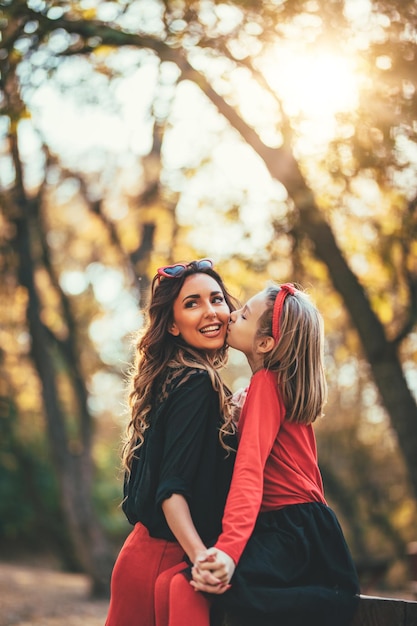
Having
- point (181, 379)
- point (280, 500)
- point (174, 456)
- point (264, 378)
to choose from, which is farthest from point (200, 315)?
point (280, 500)

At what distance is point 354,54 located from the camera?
6.98m

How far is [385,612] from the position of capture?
3.06 metres

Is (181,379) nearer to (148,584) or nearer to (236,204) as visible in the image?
(148,584)

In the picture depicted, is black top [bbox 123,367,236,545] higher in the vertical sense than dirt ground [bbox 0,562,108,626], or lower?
higher

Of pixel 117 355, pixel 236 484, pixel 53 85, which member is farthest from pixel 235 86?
pixel 117 355

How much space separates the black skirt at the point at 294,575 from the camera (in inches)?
118

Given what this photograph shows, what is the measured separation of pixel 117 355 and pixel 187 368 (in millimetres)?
17092

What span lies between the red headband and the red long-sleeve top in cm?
18

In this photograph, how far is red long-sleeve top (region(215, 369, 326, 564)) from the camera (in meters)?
3.04

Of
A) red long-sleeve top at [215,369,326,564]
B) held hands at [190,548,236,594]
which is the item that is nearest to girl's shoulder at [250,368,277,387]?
red long-sleeve top at [215,369,326,564]

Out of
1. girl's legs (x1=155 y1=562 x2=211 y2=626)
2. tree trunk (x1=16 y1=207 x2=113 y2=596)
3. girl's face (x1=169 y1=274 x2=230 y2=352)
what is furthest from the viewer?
tree trunk (x1=16 y1=207 x2=113 y2=596)

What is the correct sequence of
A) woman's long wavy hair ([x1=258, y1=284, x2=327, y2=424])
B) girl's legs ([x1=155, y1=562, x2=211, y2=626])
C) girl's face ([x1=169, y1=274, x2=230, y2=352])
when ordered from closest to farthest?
girl's legs ([x1=155, y1=562, x2=211, y2=626]) → woman's long wavy hair ([x1=258, y1=284, x2=327, y2=424]) → girl's face ([x1=169, y1=274, x2=230, y2=352])

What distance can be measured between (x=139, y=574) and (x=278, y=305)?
3.87 feet

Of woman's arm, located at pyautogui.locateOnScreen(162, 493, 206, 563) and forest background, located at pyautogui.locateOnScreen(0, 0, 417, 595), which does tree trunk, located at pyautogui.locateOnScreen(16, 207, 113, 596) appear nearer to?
forest background, located at pyautogui.locateOnScreen(0, 0, 417, 595)
